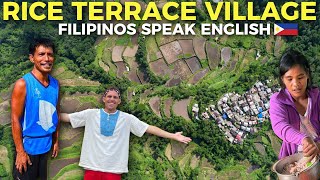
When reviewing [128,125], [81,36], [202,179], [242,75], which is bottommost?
[202,179]

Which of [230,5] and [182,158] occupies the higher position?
[230,5]

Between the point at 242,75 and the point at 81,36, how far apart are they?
4.98 ft

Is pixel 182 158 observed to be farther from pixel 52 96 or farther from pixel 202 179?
pixel 52 96

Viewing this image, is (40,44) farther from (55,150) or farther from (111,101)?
(55,150)

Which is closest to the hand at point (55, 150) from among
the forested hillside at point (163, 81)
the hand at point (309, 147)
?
the forested hillside at point (163, 81)

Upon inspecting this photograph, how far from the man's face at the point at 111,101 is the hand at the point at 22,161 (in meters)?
0.79

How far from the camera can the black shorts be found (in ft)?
15.2

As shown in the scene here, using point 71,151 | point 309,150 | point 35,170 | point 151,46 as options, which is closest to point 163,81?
point 151,46

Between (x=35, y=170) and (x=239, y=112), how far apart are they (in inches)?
74.4

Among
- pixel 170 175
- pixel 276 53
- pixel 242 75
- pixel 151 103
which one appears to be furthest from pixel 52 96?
pixel 276 53

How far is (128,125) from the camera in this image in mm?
4992

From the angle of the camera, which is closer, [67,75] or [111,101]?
[111,101]

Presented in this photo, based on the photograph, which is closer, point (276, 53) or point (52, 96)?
point (52, 96)

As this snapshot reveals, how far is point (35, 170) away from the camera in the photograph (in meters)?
4.71
